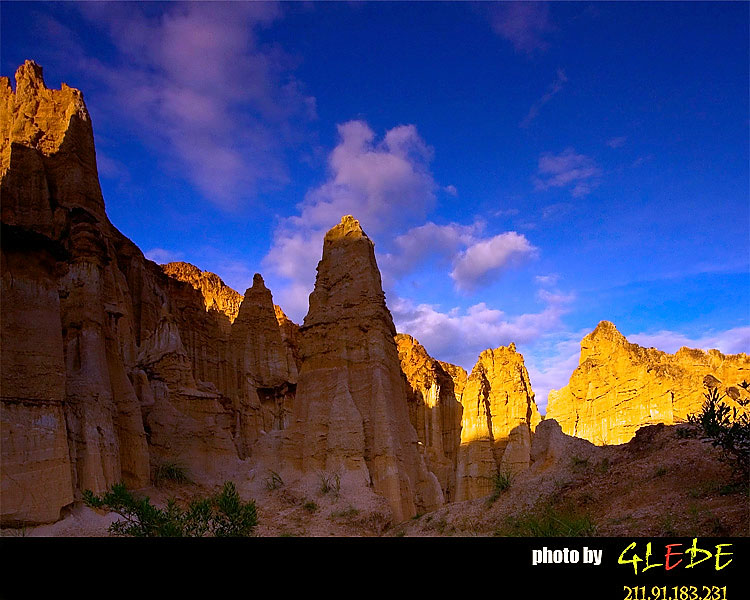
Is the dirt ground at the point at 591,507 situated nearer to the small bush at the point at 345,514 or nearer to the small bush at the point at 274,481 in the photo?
the small bush at the point at 345,514

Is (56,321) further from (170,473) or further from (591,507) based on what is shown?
(591,507)

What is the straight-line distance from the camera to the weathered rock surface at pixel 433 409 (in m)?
52.4

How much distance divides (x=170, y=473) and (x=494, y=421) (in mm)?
30967

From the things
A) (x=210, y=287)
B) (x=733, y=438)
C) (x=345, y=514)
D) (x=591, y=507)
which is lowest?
(x=345, y=514)

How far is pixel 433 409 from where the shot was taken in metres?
56.2

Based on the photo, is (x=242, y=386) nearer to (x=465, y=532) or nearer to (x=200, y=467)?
(x=200, y=467)

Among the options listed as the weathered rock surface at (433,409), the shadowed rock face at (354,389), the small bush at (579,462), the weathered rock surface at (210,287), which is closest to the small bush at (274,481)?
the shadowed rock face at (354,389)

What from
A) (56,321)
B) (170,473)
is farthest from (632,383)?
(56,321)

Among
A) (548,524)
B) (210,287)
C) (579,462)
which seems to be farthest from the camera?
(210,287)

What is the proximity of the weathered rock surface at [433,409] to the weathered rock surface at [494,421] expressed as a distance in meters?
5.51

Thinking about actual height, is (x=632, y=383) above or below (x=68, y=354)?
below

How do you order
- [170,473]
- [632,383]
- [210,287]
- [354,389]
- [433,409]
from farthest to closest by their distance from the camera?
[210,287] < [433,409] < [632,383] < [354,389] < [170,473]
